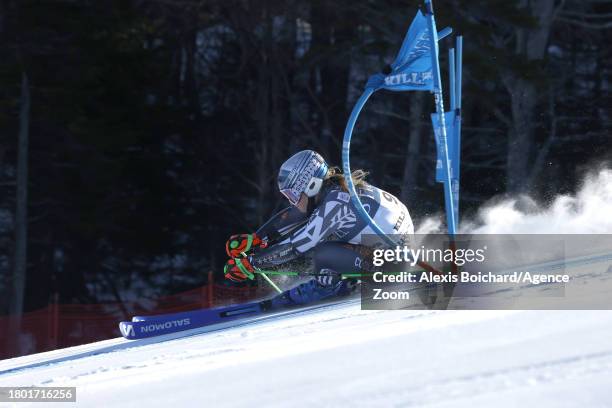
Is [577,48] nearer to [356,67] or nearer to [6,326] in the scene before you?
[356,67]

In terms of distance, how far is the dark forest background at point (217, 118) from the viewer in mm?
15641

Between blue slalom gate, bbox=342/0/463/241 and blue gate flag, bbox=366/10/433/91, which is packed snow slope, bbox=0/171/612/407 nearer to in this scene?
blue slalom gate, bbox=342/0/463/241

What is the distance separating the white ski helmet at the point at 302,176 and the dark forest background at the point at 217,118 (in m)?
7.36

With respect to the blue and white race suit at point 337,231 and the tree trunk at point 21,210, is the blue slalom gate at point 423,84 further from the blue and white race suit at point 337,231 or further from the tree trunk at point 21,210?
the tree trunk at point 21,210

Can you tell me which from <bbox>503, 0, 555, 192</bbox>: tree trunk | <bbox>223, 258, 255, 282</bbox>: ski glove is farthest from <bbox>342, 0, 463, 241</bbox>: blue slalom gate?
<bbox>503, 0, 555, 192</bbox>: tree trunk

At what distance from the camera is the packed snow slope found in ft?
13.4

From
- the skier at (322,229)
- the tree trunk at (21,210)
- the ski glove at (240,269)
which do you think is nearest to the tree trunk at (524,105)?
the tree trunk at (21,210)

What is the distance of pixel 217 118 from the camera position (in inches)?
768

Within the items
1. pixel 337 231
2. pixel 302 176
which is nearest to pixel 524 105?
pixel 302 176

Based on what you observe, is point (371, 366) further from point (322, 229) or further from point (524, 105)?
point (524, 105)

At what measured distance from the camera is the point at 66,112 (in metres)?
16.3

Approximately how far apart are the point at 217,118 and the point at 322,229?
12.6 metres

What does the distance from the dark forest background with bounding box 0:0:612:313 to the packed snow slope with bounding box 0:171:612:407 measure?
919 cm

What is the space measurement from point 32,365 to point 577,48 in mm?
13307
